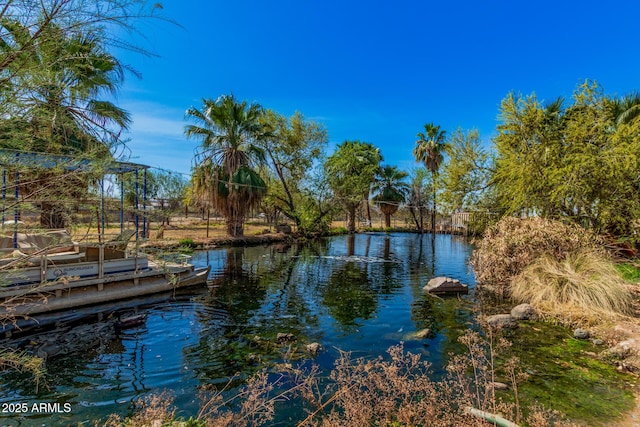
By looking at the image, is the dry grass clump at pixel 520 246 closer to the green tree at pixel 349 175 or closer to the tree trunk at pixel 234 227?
the tree trunk at pixel 234 227

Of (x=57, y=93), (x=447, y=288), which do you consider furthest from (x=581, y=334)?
(x=57, y=93)

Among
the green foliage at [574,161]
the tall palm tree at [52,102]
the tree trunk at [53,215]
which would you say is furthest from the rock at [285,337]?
the green foliage at [574,161]

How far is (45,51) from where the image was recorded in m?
2.39

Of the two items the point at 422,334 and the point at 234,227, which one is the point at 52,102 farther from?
the point at 234,227

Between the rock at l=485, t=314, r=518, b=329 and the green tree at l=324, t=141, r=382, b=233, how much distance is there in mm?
24961

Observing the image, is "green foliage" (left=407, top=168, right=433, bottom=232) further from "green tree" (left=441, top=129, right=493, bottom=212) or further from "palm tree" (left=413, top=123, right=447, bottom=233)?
"green tree" (left=441, top=129, right=493, bottom=212)

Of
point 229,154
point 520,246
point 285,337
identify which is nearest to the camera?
point 285,337

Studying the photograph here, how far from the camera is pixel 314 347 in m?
6.35

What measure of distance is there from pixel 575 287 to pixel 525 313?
1627 millimetres

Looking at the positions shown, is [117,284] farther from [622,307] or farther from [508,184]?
[508,184]

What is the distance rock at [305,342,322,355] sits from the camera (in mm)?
6277

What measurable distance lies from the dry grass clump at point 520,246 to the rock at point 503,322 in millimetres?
3060

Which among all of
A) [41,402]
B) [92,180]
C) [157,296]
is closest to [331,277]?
[157,296]

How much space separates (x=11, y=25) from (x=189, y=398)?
4733 millimetres
